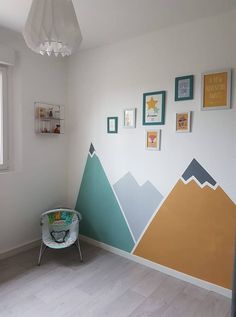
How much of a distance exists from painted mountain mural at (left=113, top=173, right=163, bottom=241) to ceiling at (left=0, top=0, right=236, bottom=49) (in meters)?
1.47

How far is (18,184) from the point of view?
108 inches

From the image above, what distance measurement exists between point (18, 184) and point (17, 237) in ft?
1.97

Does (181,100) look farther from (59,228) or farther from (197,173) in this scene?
(59,228)

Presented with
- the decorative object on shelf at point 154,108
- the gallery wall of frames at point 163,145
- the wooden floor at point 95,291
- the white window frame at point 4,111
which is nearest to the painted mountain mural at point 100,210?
the gallery wall of frames at point 163,145

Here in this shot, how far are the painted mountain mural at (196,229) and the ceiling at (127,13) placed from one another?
1.25 m

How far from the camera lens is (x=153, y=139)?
245 cm

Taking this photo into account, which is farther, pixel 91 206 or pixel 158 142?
pixel 91 206

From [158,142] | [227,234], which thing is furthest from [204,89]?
[227,234]

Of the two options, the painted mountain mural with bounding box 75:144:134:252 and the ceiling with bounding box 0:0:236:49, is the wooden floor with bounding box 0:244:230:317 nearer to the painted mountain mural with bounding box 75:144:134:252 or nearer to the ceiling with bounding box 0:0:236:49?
the painted mountain mural with bounding box 75:144:134:252

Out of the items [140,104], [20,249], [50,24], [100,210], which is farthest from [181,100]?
[20,249]

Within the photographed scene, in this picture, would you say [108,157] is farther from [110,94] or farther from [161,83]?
[161,83]

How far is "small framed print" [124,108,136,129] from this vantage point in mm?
2580

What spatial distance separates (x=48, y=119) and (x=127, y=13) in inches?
58.2

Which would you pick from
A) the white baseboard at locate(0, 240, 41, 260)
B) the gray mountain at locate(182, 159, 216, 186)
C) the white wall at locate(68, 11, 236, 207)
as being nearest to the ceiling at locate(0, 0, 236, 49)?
the white wall at locate(68, 11, 236, 207)
